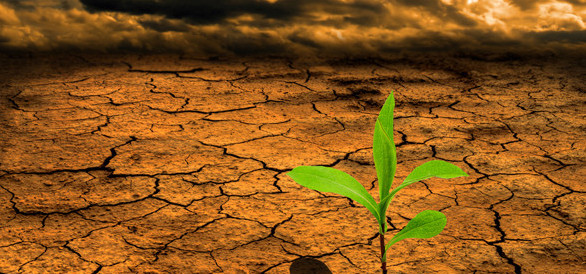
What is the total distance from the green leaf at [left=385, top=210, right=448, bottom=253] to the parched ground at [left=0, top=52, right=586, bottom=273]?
1.06ft

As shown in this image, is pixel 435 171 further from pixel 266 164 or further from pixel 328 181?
pixel 266 164

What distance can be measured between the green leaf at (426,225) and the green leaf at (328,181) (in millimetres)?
109

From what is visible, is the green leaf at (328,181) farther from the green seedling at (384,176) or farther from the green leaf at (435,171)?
the green leaf at (435,171)

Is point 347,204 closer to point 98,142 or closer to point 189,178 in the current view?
point 189,178

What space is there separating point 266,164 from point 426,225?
1.16m

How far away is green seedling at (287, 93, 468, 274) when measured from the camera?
135cm

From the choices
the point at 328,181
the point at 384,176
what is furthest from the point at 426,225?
the point at 328,181

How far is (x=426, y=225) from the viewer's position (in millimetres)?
1483

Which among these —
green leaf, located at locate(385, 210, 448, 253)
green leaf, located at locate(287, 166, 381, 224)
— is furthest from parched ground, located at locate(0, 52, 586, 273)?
green leaf, located at locate(287, 166, 381, 224)

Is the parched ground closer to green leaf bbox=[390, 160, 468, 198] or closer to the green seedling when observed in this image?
the green seedling

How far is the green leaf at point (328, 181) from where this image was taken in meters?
→ 1.37

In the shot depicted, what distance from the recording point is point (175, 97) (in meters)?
3.47

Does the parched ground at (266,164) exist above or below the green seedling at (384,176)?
below

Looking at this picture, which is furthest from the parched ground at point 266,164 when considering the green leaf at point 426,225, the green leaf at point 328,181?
the green leaf at point 328,181
